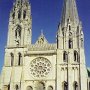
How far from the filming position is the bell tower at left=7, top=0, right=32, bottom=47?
4694 centimetres

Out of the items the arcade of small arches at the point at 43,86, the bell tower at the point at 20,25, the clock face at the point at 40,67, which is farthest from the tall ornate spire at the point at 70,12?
the arcade of small arches at the point at 43,86

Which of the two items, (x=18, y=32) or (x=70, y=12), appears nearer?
(x=18, y=32)

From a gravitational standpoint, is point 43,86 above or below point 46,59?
below

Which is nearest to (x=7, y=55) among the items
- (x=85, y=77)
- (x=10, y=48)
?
(x=10, y=48)

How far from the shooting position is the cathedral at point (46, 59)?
144 feet

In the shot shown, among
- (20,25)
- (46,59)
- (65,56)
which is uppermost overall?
(20,25)

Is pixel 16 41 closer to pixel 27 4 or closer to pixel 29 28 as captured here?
pixel 29 28

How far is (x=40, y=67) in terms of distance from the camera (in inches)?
1773

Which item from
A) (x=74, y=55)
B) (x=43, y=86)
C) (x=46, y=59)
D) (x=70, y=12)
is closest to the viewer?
(x=43, y=86)

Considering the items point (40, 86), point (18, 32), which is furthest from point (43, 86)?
point (18, 32)

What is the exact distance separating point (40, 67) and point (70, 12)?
9481mm

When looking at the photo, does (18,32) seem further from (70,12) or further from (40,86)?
(40,86)

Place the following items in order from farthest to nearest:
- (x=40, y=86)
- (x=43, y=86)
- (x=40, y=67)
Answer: (x=40, y=67) → (x=40, y=86) → (x=43, y=86)

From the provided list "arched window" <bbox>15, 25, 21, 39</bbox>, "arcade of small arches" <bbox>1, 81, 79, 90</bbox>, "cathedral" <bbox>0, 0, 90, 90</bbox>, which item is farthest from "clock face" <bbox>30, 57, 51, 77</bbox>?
"arched window" <bbox>15, 25, 21, 39</bbox>
